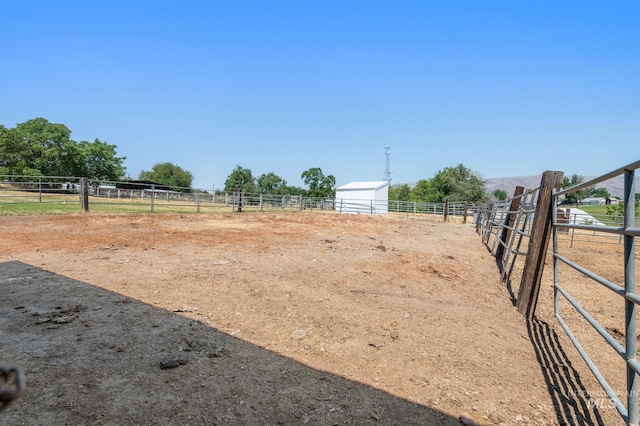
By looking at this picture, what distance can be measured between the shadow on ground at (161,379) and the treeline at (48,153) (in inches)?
1764

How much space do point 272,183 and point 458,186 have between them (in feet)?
134

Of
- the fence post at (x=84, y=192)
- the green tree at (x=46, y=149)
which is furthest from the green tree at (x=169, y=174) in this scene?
the fence post at (x=84, y=192)

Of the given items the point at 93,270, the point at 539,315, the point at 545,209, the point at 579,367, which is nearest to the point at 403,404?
the point at 579,367

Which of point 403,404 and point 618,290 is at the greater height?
point 618,290

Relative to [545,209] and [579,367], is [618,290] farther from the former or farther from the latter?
[545,209]

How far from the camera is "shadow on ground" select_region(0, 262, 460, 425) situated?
1660 millimetres

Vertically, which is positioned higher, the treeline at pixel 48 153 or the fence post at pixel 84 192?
the treeline at pixel 48 153

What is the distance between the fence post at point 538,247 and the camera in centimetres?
332

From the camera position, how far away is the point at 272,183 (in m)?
76.6

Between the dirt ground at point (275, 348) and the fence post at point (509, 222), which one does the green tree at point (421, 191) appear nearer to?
the fence post at point (509, 222)

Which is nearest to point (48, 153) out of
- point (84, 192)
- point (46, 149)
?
point (46, 149)

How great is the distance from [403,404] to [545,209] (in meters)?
2.67

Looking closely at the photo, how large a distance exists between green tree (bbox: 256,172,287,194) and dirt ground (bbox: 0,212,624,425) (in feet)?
233

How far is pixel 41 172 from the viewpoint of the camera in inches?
1516
